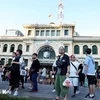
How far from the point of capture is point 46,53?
97.3ft

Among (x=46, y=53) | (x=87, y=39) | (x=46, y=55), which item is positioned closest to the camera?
(x=46, y=55)

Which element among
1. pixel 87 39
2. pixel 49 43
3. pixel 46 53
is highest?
pixel 87 39

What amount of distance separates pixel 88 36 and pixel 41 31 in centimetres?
901

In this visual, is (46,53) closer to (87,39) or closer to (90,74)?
(87,39)

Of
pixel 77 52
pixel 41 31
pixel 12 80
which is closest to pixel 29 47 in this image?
pixel 41 31

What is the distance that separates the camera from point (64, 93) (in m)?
4.77

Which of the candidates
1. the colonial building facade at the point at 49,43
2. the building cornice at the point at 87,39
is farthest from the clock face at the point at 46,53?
the building cornice at the point at 87,39

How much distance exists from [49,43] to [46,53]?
1.93 m

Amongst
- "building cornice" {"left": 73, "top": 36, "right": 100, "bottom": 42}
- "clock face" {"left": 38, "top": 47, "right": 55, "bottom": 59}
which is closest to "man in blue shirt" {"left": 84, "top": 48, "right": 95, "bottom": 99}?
"clock face" {"left": 38, "top": 47, "right": 55, "bottom": 59}

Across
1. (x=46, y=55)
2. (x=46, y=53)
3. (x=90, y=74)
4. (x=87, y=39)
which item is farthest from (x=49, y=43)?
(x=90, y=74)

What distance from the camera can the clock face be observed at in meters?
29.5

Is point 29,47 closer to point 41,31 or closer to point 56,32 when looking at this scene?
point 41,31

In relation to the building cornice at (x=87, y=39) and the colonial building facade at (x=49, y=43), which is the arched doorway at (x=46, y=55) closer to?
the colonial building facade at (x=49, y=43)

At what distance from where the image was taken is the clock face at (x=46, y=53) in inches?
1160
